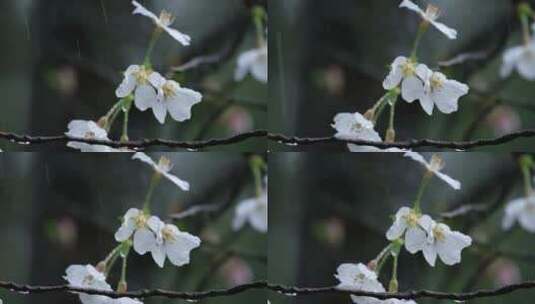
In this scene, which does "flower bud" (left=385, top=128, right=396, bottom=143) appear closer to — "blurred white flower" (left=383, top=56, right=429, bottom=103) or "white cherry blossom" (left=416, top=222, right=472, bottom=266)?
"blurred white flower" (left=383, top=56, right=429, bottom=103)

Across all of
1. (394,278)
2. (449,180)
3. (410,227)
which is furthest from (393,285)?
(449,180)

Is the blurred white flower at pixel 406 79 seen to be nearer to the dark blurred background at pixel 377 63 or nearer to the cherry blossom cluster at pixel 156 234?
the dark blurred background at pixel 377 63

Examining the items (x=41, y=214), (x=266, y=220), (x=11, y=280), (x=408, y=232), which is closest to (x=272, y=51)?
(x=266, y=220)

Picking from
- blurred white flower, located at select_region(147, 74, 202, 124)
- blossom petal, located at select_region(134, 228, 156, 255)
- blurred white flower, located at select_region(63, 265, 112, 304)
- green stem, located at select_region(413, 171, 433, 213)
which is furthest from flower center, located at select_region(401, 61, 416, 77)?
blurred white flower, located at select_region(63, 265, 112, 304)

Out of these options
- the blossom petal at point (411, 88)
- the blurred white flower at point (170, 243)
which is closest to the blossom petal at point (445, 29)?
the blossom petal at point (411, 88)

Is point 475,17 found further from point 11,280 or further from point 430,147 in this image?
point 11,280

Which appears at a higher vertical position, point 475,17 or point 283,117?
point 475,17
